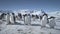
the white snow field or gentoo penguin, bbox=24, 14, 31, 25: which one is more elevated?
gentoo penguin, bbox=24, 14, 31, 25

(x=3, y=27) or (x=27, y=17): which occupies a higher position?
(x=27, y=17)

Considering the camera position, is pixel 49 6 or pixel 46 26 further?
pixel 49 6

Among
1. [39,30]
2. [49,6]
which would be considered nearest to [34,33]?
[39,30]

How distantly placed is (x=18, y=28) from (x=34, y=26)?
1.43 ft

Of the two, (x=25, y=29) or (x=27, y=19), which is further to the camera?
(x=27, y=19)

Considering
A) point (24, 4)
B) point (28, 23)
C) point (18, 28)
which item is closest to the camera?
point (18, 28)

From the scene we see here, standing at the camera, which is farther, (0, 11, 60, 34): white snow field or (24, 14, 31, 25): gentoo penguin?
(24, 14, 31, 25): gentoo penguin

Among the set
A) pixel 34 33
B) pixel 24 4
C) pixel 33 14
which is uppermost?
pixel 24 4

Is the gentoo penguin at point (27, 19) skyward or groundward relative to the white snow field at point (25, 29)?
skyward

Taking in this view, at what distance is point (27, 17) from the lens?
363cm

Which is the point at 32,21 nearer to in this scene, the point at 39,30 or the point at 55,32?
the point at 39,30

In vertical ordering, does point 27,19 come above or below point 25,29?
above

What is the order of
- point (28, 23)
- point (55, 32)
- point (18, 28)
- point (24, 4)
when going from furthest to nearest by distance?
point (24, 4) → point (28, 23) → point (18, 28) → point (55, 32)

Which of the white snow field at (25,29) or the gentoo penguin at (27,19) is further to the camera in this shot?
the gentoo penguin at (27,19)
